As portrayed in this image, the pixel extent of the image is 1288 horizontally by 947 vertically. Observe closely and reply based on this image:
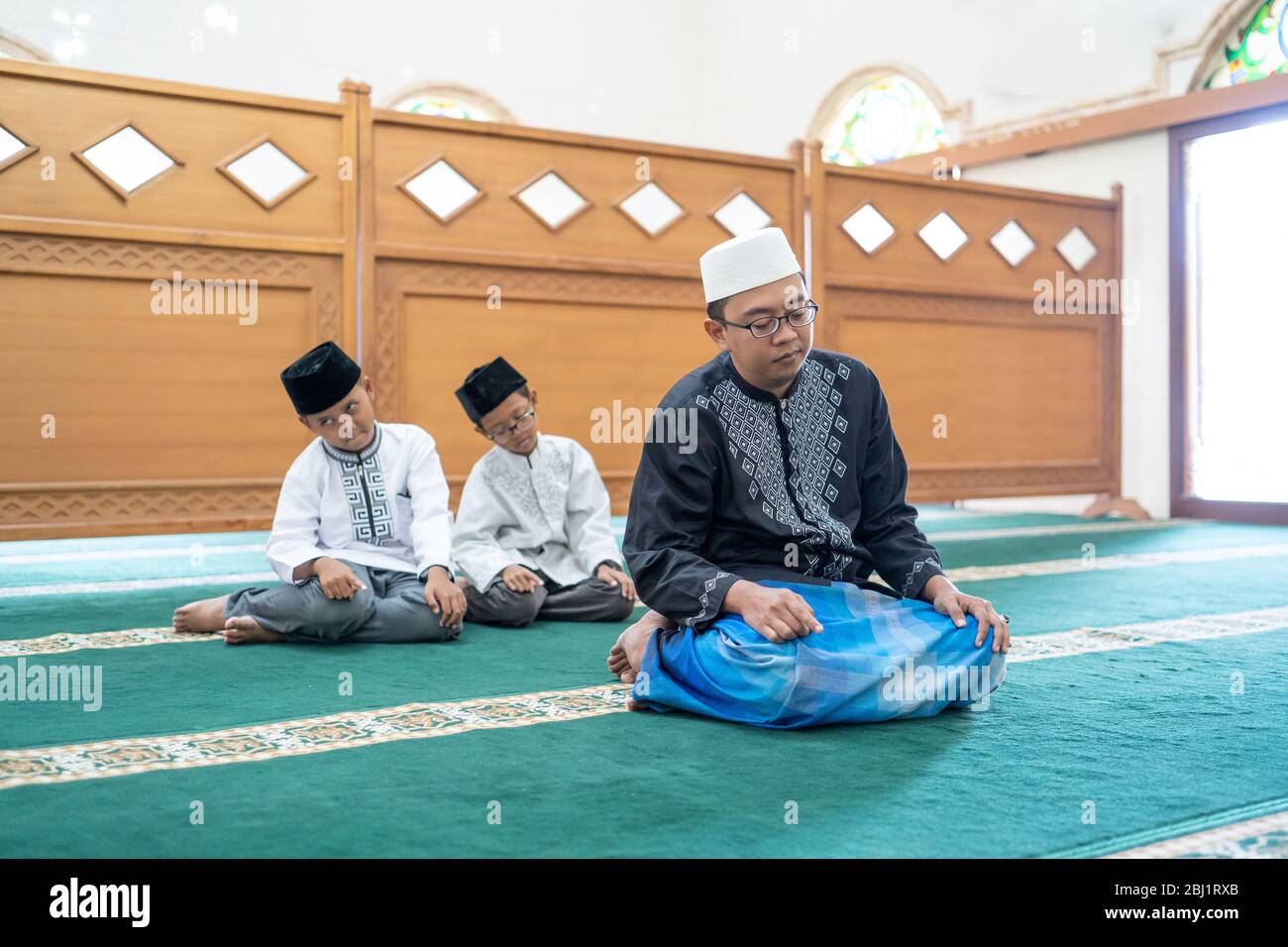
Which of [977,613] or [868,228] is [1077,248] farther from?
[977,613]

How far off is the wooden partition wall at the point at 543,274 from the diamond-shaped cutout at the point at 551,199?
0.02 m

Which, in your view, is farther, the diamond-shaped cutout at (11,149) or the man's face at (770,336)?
the diamond-shaped cutout at (11,149)

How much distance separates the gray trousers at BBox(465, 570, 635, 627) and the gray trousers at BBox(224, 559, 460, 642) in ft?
0.62

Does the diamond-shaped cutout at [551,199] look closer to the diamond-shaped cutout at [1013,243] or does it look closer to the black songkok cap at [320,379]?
the black songkok cap at [320,379]

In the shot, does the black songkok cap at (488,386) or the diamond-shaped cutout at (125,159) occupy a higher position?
the diamond-shaped cutout at (125,159)

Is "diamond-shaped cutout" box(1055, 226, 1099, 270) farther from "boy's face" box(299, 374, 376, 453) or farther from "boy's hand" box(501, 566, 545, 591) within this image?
"boy's face" box(299, 374, 376, 453)

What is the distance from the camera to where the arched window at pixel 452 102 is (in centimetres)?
807

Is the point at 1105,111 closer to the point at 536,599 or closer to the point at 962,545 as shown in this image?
the point at 962,545

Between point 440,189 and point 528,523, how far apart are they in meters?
1.72

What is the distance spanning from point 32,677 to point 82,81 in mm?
2249

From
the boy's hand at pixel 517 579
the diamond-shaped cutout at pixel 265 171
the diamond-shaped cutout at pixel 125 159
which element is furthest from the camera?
the diamond-shaped cutout at pixel 265 171

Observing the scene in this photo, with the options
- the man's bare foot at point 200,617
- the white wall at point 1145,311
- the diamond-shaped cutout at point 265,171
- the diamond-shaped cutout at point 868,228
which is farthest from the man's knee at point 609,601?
the white wall at point 1145,311

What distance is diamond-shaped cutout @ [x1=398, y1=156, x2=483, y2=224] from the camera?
4301mm
